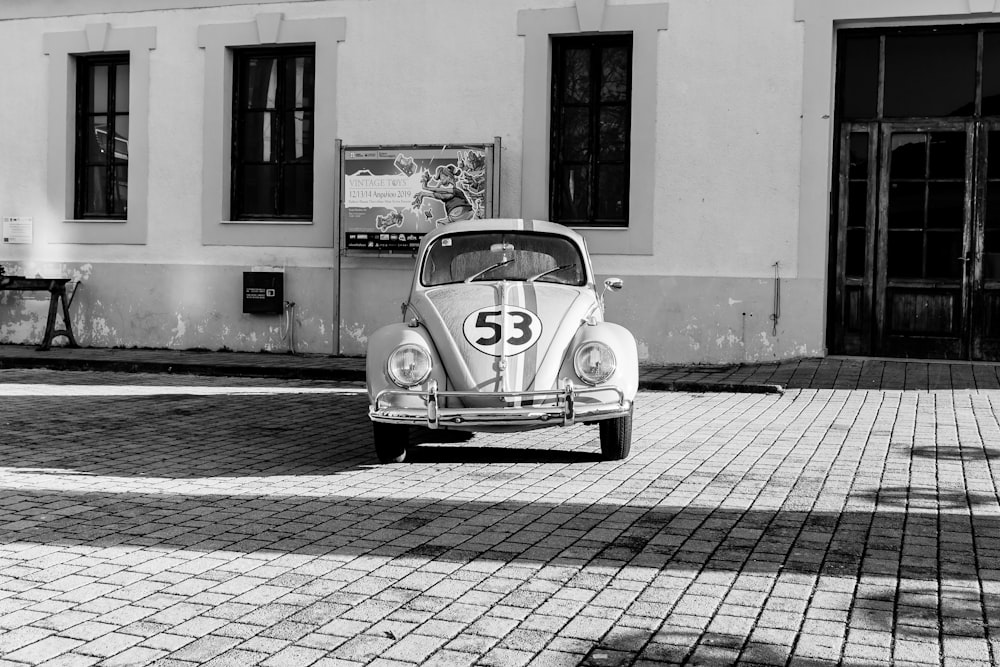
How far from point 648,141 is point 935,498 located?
8.15 meters

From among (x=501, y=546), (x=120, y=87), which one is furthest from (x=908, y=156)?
(x=120, y=87)

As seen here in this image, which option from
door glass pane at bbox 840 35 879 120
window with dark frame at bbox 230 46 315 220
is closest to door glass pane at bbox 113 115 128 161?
window with dark frame at bbox 230 46 315 220

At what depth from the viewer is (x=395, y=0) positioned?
47.9 ft

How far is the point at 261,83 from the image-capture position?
605 inches

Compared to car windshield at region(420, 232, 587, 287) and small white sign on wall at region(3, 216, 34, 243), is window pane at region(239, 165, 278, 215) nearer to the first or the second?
small white sign on wall at region(3, 216, 34, 243)

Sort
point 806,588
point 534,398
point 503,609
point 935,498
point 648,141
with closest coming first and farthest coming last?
point 503,609, point 806,588, point 935,498, point 534,398, point 648,141

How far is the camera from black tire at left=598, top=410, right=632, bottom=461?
743cm

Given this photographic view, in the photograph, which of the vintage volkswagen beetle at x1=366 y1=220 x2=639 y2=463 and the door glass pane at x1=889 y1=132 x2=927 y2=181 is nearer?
the vintage volkswagen beetle at x1=366 y1=220 x2=639 y2=463

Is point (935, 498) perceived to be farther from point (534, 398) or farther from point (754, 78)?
point (754, 78)

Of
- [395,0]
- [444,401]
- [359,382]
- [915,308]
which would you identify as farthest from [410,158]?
[444,401]

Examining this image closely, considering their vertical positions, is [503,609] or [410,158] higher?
[410,158]

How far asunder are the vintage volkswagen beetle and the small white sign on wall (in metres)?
9.89

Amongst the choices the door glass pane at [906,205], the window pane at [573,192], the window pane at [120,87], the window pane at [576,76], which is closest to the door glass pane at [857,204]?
the door glass pane at [906,205]

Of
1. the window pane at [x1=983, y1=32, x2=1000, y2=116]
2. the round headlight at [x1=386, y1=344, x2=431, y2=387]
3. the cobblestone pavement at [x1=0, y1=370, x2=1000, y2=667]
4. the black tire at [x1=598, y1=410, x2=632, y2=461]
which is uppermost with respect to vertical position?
the window pane at [x1=983, y1=32, x2=1000, y2=116]
